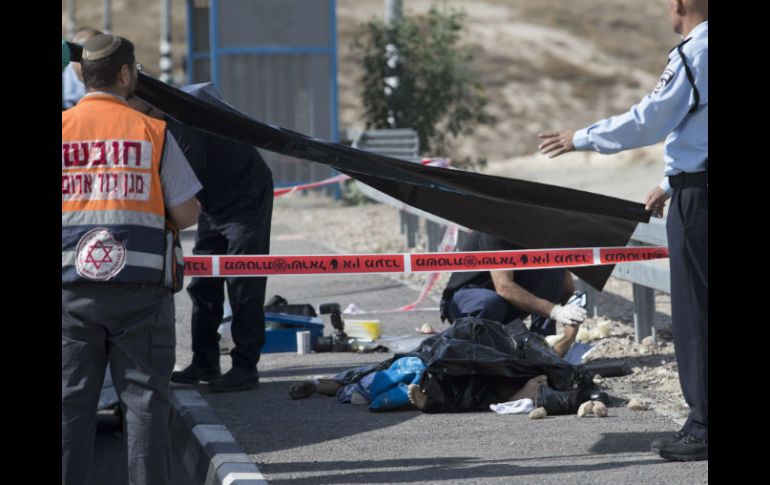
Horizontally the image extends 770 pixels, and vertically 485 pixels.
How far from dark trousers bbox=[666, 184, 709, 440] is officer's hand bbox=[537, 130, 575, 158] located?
0.51 meters

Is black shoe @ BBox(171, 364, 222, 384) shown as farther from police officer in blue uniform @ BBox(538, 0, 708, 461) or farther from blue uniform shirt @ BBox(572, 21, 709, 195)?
blue uniform shirt @ BBox(572, 21, 709, 195)

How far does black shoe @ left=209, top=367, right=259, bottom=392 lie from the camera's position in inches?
296

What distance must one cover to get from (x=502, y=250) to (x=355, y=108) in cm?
4342

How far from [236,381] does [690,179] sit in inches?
121

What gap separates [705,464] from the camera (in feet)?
18.2

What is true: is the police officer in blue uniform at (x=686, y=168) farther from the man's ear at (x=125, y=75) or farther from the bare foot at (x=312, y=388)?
the bare foot at (x=312, y=388)

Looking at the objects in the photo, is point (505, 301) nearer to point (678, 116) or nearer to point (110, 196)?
point (678, 116)

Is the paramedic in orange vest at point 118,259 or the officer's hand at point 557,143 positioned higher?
the officer's hand at point 557,143

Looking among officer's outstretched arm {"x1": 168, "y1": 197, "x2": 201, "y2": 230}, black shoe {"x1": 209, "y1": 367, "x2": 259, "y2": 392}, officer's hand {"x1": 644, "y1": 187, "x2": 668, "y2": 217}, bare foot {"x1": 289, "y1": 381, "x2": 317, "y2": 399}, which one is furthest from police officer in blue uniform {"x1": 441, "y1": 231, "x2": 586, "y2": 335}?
officer's outstretched arm {"x1": 168, "y1": 197, "x2": 201, "y2": 230}

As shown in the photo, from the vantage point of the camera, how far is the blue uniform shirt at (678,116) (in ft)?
17.9

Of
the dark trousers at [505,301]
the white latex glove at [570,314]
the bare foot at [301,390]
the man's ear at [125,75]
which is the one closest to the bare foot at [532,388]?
the white latex glove at [570,314]

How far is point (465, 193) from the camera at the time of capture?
6.66 m

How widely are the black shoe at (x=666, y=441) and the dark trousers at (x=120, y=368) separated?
2.09m

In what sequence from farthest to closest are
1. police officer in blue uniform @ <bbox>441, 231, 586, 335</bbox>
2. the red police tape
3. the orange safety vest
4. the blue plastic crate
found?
1. the blue plastic crate
2. police officer in blue uniform @ <bbox>441, 231, 586, 335</bbox>
3. the red police tape
4. the orange safety vest
